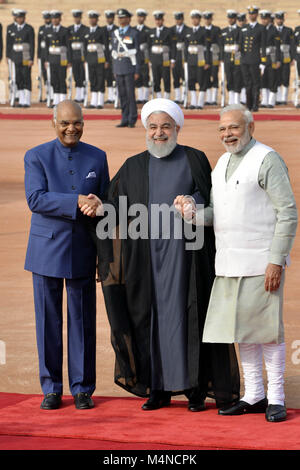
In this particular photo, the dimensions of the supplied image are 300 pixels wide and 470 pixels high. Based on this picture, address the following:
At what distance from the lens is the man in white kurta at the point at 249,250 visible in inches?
207

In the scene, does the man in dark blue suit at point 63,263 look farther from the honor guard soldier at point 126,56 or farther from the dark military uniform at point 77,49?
the dark military uniform at point 77,49

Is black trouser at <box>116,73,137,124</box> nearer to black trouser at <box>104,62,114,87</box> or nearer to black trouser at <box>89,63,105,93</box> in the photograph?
black trouser at <box>89,63,105,93</box>

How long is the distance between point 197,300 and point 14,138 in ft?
42.5

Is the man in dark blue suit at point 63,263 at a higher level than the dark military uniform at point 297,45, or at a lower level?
lower

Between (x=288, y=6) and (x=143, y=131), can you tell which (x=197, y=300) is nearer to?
(x=143, y=131)

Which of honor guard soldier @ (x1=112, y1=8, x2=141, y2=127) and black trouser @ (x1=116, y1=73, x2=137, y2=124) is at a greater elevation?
honor guard soldier @ (x1=112, y1=8, x2=141, y2=127)

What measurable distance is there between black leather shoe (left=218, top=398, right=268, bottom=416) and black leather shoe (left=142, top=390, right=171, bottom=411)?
0.30m

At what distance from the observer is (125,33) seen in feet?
60.8

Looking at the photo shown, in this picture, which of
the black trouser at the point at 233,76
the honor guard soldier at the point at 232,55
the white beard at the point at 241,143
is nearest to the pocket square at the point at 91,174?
the white beard at the point at 241,143

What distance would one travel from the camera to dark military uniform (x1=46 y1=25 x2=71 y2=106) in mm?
23531

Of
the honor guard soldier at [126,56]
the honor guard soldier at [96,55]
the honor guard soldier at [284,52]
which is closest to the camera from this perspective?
the honor guard soldier at [126,56]

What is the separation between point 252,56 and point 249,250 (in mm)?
17438

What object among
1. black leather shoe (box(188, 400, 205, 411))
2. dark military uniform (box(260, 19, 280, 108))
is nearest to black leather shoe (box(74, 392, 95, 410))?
black leather shoe (box(188, 400, 205, 411))

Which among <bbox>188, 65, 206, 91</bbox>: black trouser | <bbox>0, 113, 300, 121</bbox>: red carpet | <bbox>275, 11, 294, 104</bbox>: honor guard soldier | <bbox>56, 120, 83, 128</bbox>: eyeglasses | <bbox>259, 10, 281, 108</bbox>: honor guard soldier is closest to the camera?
<bbox>56, 120, 83, 128</bbox>: eyeglasses
